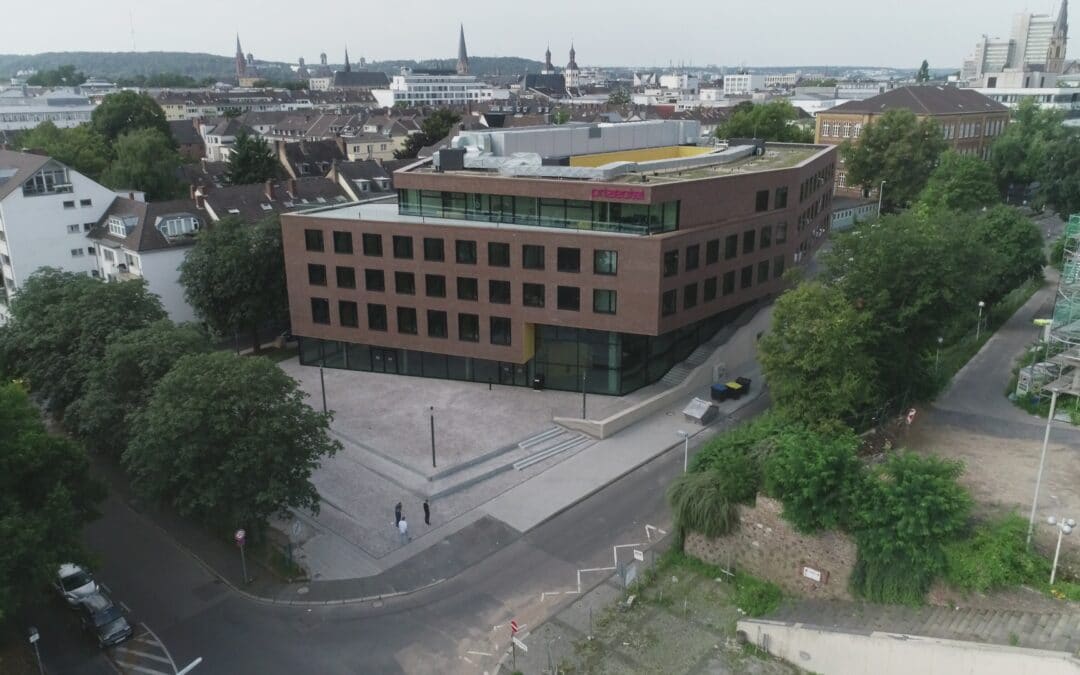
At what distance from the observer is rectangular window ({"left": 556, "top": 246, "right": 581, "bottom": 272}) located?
41.3 meters

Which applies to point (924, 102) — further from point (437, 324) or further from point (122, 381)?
point (122, 381)

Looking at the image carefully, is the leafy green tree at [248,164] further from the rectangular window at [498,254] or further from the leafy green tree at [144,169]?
the rectangular window at [498,254]

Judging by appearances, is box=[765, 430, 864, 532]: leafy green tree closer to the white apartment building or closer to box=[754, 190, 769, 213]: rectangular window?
box=[754, 190, 769, 213]: rectangular window

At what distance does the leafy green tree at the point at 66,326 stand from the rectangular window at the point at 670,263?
2593 centimetres

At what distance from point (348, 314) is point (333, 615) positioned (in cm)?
2421

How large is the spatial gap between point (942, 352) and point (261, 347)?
43923 millimetres

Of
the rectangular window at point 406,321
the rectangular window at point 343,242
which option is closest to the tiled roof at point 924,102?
the rectangular window at point 406,321

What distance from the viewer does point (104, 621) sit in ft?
82.1

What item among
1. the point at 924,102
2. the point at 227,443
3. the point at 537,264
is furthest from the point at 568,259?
the point at 924,102

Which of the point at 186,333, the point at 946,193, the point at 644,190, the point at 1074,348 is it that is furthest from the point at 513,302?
the point at 946,193

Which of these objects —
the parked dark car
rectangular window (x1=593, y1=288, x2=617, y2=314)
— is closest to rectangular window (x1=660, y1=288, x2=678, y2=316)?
rectangular window (x1=593, y1=288, x2=617, y2=314)

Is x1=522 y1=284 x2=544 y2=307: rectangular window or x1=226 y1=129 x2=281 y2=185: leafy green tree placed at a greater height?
x1=226 y1=129 x2=281 y2=185: leafy green tree

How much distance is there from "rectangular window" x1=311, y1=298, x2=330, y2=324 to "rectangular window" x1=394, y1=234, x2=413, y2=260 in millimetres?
6110

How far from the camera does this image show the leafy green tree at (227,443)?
A: 26.9 metres
